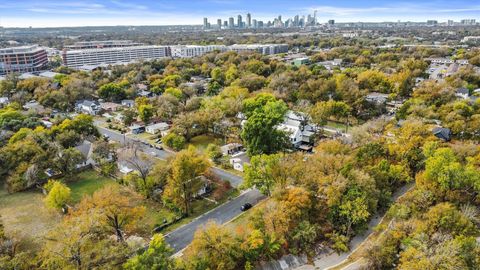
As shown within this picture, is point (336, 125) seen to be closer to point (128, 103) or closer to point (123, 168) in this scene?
point (123, 168)

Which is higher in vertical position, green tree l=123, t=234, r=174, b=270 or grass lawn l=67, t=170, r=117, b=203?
green tree l=123, t=234, r=174, b=270

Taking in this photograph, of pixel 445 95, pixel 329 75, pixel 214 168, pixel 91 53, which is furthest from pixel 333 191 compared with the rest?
pixel 91 53

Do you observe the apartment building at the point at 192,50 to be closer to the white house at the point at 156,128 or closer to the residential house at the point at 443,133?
the white house at the point at 156,128

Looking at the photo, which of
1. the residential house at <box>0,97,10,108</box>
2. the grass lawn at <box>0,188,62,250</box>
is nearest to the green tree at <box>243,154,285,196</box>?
the grass lawn at <box>0,188,62,250</box>

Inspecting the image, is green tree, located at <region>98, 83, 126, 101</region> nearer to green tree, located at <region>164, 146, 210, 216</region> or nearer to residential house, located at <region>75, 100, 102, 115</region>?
residential house, located at <region>75, 100, 102, 115</region>

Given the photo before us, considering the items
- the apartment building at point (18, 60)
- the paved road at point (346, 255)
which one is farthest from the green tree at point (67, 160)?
the apartment building at point (18, 60)

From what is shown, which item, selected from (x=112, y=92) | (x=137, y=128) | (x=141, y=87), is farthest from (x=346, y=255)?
(x=141, y=87)

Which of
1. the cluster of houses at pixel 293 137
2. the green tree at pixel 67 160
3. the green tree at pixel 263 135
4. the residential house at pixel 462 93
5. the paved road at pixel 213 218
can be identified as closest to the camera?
the paved road at pixel 213 218
